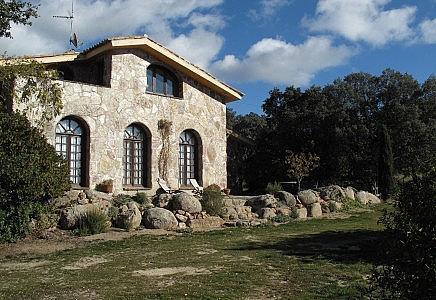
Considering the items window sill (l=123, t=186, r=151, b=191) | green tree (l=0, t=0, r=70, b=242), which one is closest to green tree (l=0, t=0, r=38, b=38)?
green tree (l=0, t=0, r=70, b=242)

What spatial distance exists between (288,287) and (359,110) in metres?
26.0

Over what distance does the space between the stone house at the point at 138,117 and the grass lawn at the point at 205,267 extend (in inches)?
243

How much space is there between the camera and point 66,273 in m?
10.2

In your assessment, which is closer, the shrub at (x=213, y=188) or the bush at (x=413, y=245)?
the bush at (x=413, y=245)

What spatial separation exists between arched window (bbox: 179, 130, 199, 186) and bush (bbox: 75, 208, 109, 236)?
7.23m

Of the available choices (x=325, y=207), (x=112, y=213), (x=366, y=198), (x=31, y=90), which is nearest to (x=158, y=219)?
(x=112, y=213)

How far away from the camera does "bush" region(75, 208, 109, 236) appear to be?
15.6 metres

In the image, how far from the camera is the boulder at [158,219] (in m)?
16.8

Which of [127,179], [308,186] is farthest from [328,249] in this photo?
[308,186]

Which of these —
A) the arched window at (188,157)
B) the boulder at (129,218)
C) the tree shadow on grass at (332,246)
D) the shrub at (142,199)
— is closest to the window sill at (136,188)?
the shrub at (142,199)

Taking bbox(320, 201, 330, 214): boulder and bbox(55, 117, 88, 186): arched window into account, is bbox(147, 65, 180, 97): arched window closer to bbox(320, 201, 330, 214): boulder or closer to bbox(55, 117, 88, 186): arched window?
bbox(55, 117, 88, 186): arched window

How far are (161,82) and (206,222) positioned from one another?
8.06 metres

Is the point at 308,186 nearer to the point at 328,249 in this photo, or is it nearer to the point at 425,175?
the point at 328,249

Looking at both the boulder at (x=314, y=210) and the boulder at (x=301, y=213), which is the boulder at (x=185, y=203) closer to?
the boulder at (x=301, y=213)
